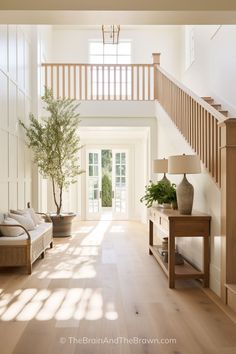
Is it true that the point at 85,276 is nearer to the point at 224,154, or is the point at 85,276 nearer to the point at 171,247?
the point at 171,247

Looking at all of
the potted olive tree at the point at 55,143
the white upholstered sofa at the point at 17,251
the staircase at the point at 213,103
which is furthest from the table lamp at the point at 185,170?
the potted olive tree at the point at 55,143

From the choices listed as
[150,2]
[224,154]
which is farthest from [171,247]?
[150,2]

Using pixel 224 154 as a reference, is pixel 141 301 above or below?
below

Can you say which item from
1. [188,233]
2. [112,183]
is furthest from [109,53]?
[188,233]

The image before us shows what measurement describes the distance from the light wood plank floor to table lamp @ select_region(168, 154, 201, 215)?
0.95 m

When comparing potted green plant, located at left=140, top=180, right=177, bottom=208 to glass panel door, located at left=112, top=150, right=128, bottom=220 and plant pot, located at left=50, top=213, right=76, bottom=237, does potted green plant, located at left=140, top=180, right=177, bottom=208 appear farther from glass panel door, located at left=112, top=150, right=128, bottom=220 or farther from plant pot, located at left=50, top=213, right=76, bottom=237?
glass panel door, located at left=112, top=150, right=128, bottom=220

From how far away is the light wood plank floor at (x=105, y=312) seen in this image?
272 cm

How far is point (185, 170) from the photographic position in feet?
14.0

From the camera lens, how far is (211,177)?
421 cm

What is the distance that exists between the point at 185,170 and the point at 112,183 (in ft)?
23.1

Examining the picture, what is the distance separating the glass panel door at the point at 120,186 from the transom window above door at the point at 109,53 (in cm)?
281

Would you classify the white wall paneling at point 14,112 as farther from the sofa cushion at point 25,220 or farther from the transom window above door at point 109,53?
the transom window above door at point 109,53

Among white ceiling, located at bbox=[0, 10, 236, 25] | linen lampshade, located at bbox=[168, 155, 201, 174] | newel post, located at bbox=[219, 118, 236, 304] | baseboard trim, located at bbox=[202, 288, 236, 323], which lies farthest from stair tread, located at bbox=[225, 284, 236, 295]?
white ceiling, located at bbox=[0, 10, 236, 25]

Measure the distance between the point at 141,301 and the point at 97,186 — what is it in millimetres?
7498
